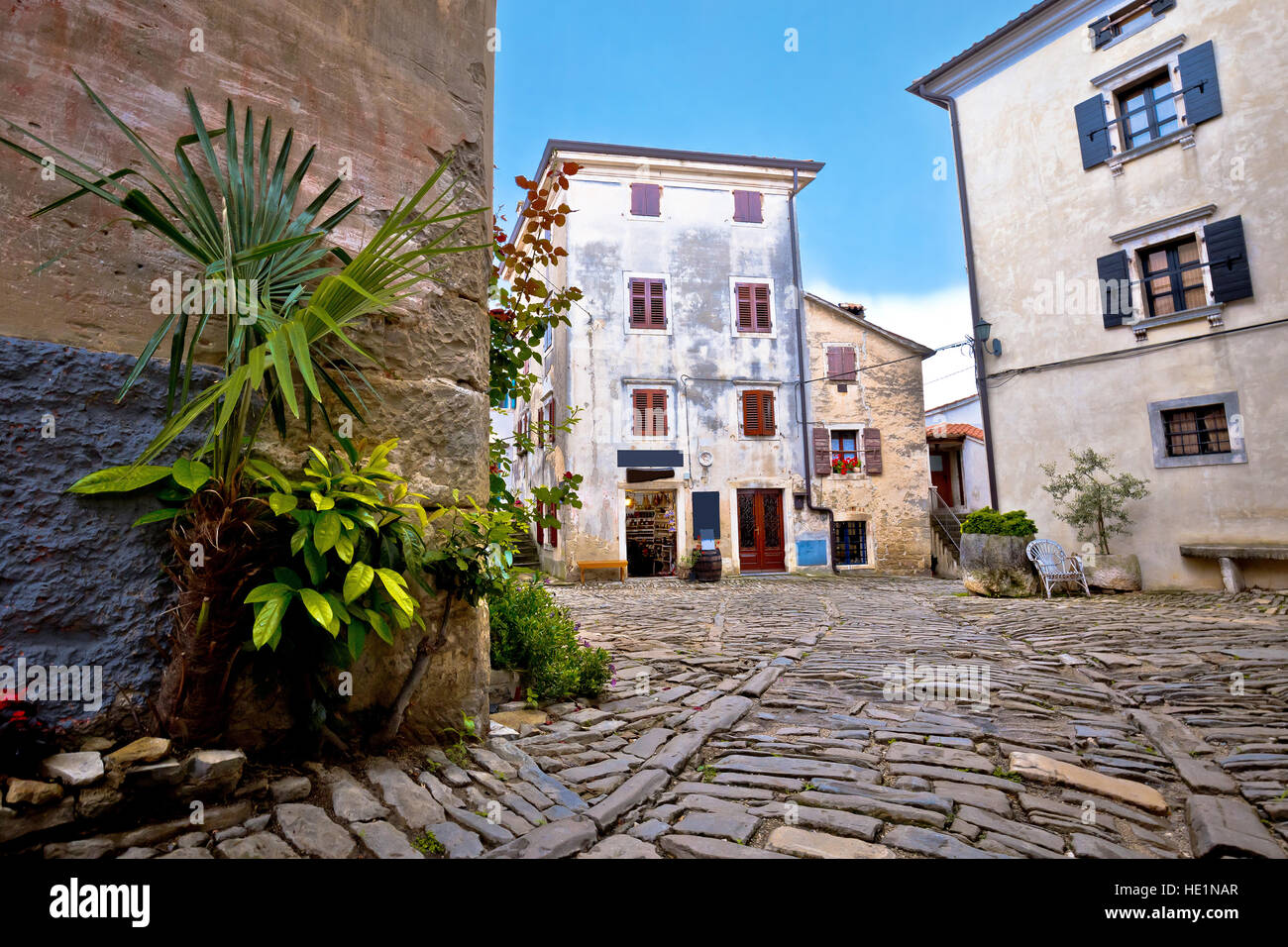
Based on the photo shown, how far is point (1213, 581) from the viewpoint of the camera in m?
10.6

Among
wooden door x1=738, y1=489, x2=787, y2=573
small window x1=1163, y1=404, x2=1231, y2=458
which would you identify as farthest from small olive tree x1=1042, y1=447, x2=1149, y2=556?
wooden door x1=738, y1=489, x2=787, y2=573

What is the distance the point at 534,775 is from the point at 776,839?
1091 millimetres

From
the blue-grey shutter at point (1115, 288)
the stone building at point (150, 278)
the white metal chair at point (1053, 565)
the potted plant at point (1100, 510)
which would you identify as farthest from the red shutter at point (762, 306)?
the stone building at point (150, 278)

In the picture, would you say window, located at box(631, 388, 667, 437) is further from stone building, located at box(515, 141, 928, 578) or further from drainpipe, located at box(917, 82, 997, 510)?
drainpipe, located at box(917, 82, 997, 510)

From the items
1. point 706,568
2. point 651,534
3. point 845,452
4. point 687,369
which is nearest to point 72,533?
point 706,568

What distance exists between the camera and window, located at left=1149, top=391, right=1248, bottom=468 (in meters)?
10.6

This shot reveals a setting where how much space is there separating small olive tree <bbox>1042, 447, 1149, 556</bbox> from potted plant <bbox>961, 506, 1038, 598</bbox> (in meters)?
0.92

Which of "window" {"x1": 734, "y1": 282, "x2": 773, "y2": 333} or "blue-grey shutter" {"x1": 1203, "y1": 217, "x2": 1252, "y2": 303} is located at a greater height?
"window" {"x1": 734, "y1": 282, "x2": 773, "y2": 333}

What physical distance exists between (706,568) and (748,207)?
10.8 m

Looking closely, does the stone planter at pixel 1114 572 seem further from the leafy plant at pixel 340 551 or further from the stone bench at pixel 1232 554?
the leafy plant at pixel 340 551

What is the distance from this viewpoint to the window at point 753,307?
19.1m

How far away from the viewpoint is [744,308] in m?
19.2

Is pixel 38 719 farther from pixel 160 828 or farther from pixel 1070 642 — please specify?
pixel 1070 642

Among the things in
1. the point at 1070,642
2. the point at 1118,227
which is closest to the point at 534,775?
the point at 1070,642
